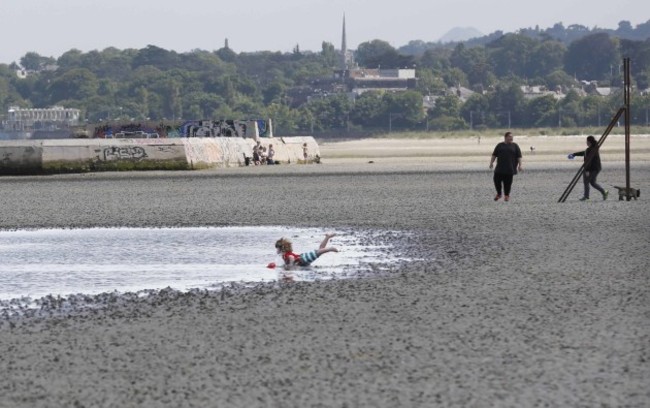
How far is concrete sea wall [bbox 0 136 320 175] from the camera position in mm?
43500

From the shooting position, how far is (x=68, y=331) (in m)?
11.0

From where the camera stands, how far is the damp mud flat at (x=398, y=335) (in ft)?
27.7

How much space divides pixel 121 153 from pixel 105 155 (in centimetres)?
50

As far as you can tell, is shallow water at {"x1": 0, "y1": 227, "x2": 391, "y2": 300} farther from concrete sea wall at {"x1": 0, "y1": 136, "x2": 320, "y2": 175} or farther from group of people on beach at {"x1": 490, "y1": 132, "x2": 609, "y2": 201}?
concrete sea wall at {"x1": 0, "y1": 136, "x2": 320, "y2": 175}

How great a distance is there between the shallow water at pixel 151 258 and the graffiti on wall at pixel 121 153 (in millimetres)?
23868

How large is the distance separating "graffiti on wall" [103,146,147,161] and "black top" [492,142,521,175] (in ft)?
65.5

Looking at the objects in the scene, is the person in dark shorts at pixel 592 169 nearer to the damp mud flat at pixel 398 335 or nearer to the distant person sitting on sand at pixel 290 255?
the damp mud flat at pixel 398 335

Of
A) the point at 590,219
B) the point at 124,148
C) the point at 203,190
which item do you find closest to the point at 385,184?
the point at 203,190

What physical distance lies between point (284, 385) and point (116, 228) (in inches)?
531

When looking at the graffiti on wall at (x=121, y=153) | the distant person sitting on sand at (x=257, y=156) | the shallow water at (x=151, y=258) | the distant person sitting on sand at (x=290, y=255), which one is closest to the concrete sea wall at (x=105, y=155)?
the graffiti on wall at (x=121, y=153)

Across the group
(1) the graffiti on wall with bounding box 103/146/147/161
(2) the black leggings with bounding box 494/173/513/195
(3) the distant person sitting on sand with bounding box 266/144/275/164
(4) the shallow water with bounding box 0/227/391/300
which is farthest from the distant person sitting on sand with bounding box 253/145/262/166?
(4) the shallow water with bounding box 0/227/391/300

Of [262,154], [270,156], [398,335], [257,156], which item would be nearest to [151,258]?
[398,335]

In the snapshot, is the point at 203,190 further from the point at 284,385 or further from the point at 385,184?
the point at 284,385

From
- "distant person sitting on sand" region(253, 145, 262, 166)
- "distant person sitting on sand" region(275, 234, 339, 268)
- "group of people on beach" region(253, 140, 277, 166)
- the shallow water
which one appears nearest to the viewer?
the shallow water
